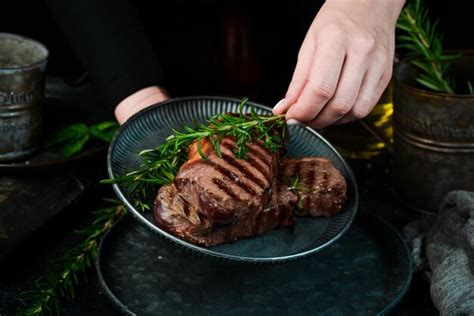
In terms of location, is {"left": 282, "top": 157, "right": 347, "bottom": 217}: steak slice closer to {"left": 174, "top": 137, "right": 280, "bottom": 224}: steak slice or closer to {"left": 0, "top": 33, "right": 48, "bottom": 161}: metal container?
{"left": 174, "top": 137, "right": 280, "bottom": 224}: steak slice

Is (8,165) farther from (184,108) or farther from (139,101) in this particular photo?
(184,108)

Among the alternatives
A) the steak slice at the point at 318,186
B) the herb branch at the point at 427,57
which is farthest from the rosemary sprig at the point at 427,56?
the steak slice at the point at 318,186

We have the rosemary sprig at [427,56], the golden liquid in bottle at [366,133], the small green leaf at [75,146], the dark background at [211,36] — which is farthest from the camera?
the dark background at [211,36]

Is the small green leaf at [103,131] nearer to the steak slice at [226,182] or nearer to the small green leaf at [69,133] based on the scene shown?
the small green leaf at [69,133]

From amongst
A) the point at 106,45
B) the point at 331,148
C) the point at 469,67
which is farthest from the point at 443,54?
the point at 106,45

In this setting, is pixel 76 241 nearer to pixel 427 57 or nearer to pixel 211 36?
pixel 427 57

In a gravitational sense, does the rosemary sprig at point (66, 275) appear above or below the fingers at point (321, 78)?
below
